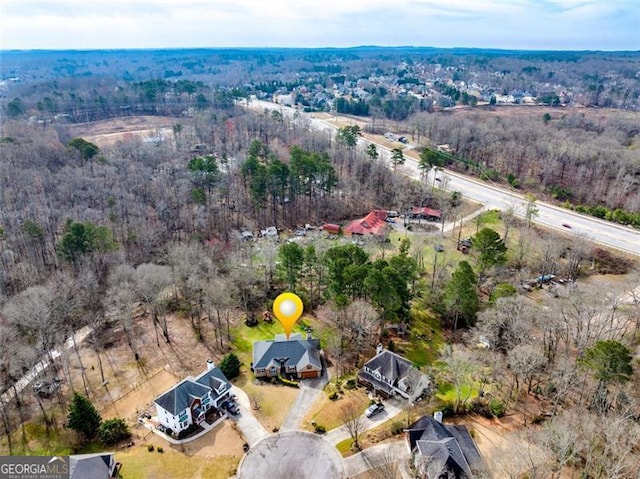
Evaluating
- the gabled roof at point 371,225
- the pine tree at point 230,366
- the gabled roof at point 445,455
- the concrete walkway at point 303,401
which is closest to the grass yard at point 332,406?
the concrete walkway at point 303,401

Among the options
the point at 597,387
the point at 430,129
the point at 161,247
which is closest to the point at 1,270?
the point at 161,247

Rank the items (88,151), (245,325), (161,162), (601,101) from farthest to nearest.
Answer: (601,101), (161,162), (88,151), (245,325)

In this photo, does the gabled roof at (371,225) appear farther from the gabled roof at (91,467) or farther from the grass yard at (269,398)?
the gabled roof at (91,467)

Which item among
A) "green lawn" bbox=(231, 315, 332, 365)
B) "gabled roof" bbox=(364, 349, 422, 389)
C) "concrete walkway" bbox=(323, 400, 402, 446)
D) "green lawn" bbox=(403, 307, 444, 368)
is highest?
"gabled roof" bbox=(364, 349, 422, 389)

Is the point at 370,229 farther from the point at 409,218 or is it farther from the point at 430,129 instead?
the point at 430,129

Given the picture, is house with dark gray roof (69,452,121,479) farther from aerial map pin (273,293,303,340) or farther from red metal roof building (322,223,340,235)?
red metal roof building (322,223,340,235)

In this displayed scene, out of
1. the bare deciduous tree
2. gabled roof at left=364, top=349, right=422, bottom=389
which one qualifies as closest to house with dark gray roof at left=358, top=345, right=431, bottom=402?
gabled roof at left=364, top=349, right=422, bottom=389

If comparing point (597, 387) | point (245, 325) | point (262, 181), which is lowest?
point (245, 325)
